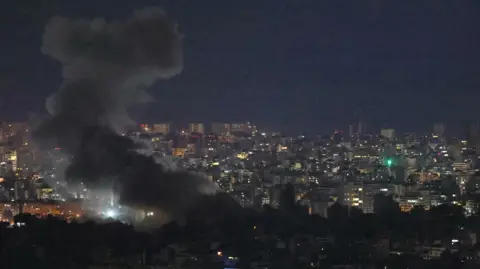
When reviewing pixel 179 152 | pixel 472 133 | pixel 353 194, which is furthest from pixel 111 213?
pixel 472 133

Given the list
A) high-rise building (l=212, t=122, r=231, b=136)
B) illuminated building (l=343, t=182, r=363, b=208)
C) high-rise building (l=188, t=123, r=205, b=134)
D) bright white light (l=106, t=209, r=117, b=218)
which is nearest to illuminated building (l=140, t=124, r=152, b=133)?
bright white light (l=106, t=209, r=117, b=218)

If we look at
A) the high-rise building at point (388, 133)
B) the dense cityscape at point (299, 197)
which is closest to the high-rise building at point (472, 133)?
the dense cityscape at point (299, 197)

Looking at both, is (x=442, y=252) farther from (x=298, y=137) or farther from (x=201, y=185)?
(x=298, y=137)

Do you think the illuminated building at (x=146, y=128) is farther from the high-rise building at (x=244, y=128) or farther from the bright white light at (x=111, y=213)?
the high-rise building at (x=244, y=128)

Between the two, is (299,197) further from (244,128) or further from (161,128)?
(244,128)

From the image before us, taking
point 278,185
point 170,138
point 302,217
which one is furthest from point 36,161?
point 302,217
